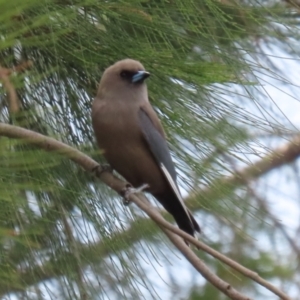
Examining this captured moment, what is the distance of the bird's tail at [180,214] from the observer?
167cm

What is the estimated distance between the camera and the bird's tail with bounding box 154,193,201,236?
65.9 inches

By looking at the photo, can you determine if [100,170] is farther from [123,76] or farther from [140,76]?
[123,76]

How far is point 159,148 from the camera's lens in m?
1.68

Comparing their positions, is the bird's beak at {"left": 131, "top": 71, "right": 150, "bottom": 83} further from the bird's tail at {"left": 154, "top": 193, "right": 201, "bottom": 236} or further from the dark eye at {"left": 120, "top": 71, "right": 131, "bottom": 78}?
the bird's tail at {"left": 154, "top": 193, "right": 201, "bottom": 236}

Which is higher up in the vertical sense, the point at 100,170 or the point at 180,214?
the point at 100,170

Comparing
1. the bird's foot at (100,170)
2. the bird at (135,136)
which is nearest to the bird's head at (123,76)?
the bird at (135,136)

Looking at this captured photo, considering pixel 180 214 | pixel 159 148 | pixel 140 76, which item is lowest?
pixel 180 214

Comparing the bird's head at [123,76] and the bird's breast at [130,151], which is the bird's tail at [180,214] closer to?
the bird's breast at [130,151]

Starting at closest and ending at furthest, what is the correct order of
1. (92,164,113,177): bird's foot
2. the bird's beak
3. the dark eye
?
(92,164,113,177): bird's foot < the bird's beak < the dark eye

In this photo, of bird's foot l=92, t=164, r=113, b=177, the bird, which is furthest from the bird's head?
bird's foot l=92, t=164, r=113, b=177

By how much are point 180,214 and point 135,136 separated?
0.20 metres

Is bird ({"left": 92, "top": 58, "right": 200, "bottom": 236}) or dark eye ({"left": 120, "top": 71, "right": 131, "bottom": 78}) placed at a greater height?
dark eye ({"left": 120, "top": 71, "right": 131, "bottom": 78})

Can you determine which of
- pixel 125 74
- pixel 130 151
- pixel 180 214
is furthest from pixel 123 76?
pixel 180 214

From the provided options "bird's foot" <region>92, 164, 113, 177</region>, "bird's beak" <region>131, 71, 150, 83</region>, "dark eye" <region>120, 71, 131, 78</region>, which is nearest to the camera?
"bird's foot" <region>92, 164, 113, 177</region>
